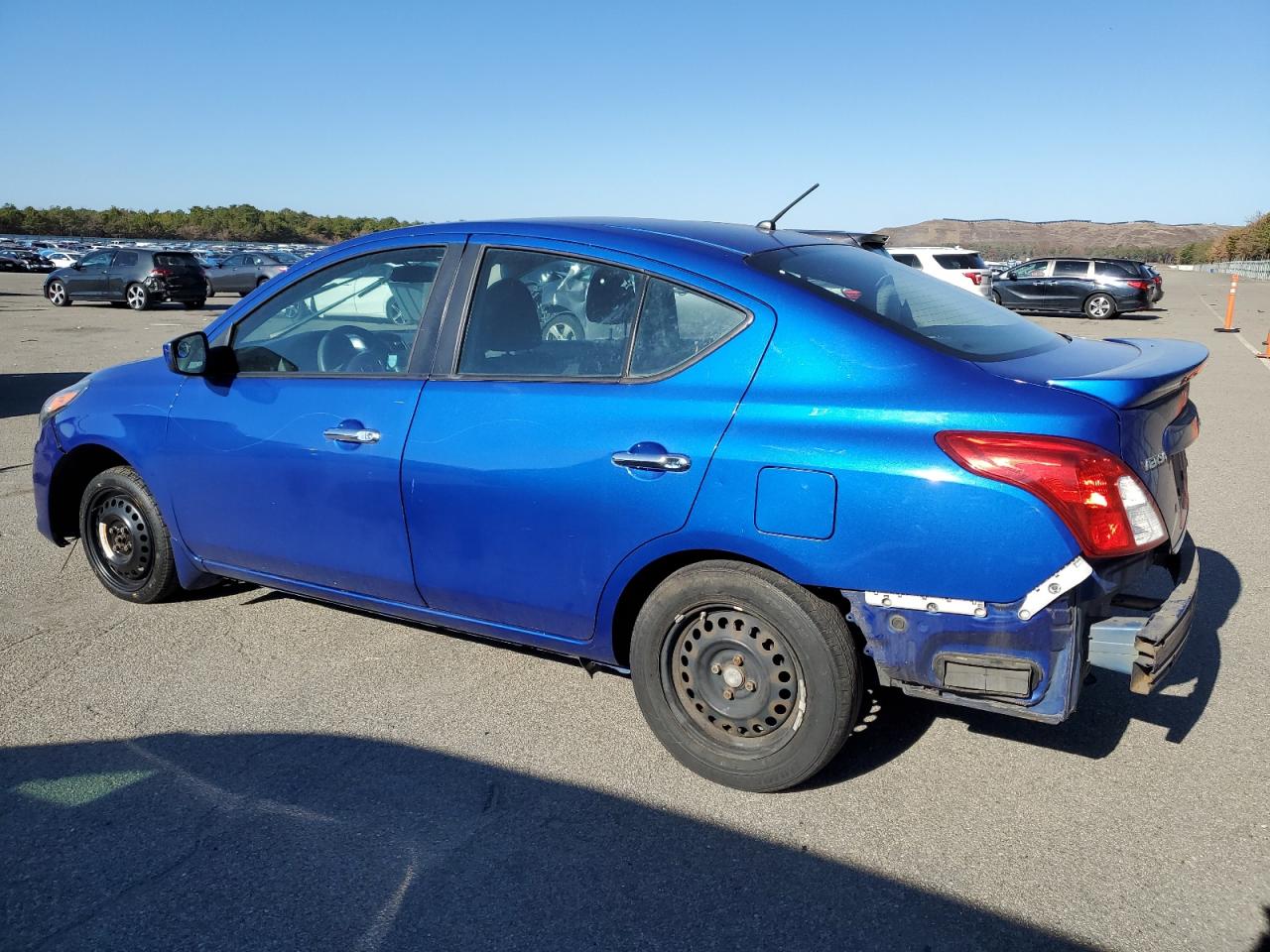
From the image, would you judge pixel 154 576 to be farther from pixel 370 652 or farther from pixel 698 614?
pixel 698 614

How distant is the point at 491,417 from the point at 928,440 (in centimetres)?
145

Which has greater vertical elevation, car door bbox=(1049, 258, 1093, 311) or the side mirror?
the side mirror

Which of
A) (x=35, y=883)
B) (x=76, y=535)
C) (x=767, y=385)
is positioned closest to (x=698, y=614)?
(x=767, y=385)

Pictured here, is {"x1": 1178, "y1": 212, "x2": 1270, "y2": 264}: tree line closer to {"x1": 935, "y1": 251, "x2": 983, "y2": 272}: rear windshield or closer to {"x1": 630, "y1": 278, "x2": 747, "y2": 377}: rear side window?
Answer: {"x1": 935, "y1": 251, "x2": 983, "y2": 272}: rear windshield

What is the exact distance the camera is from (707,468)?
304cm

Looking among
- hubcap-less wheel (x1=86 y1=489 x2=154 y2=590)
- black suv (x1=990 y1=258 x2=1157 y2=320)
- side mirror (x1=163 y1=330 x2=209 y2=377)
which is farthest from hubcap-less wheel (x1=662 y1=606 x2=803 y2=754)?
black suv (x1=990 y1=258 x2=1157 y2=320)

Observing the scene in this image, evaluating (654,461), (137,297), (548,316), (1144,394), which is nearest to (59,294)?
(137,297)

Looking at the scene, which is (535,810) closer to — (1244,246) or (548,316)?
(548,316)

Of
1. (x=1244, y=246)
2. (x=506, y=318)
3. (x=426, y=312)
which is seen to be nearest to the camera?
(x=506, y=318)

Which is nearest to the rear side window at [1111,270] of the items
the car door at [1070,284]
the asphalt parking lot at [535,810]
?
the car door at [1070,284]

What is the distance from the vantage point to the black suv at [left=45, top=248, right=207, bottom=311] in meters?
26.1

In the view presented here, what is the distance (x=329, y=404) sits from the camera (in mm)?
3854

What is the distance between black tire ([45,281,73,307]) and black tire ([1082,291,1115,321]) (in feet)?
87.2

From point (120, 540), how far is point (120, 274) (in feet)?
81.6
